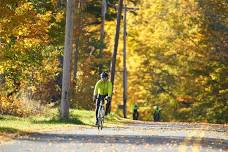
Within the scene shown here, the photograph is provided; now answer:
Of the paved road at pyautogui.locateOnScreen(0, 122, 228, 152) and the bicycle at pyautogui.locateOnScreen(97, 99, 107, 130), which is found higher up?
the paved road at pyautogui.locateOnScreen(0, 122, 228, 152)

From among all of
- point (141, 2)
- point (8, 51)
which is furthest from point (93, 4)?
point (8, 51)

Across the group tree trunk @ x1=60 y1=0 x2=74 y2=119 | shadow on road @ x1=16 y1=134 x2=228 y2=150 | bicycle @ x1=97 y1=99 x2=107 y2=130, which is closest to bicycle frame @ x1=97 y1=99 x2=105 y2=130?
bicycle @ x1=97 y1=99 x2=107 y2=130

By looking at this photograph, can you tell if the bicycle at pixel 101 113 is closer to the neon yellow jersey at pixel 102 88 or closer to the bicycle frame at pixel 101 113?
the bicycle frame at pixel 101 113

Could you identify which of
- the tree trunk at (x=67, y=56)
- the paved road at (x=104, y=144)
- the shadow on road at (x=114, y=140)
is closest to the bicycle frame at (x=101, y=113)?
the paved road at (x=104, y=144)

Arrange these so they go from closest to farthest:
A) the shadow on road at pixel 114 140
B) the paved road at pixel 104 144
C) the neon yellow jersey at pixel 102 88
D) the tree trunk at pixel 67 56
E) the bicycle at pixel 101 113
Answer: the paved road at pixel 104 144
the shadow on road at pixel 114 140
the neon yellow jersey at pixel 102 88
the bicycle at pixel 101 113
the tree trunk at pixel 67 56

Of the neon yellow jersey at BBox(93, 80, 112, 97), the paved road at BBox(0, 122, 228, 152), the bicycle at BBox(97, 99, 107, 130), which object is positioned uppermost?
the neon yellow jersey at BBox(93, 80, 112, 97)

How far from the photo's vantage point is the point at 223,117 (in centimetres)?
5681

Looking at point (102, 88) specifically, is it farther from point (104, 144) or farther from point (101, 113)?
point (104, 144)

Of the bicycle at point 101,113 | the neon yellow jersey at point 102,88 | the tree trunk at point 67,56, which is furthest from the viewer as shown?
the tree trunk at point 67,56

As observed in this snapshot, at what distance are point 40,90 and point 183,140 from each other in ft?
78.9

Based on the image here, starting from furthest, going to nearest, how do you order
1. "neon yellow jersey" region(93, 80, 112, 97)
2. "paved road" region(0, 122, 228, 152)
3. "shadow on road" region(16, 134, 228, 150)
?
"neon yellow jersey" region(93, 80, 112, 97)
"shadow on road" region(16, 134, 228, 150)
"paved road" region(0, 122, 228, 152)

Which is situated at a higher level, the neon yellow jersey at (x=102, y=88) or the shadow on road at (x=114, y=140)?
the neon yellow jersey at (x=102, y=88)

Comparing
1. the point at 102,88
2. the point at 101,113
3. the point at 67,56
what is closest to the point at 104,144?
the point at 102,88

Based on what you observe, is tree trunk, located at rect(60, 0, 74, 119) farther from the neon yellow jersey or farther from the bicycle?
the neon yellow jersey
